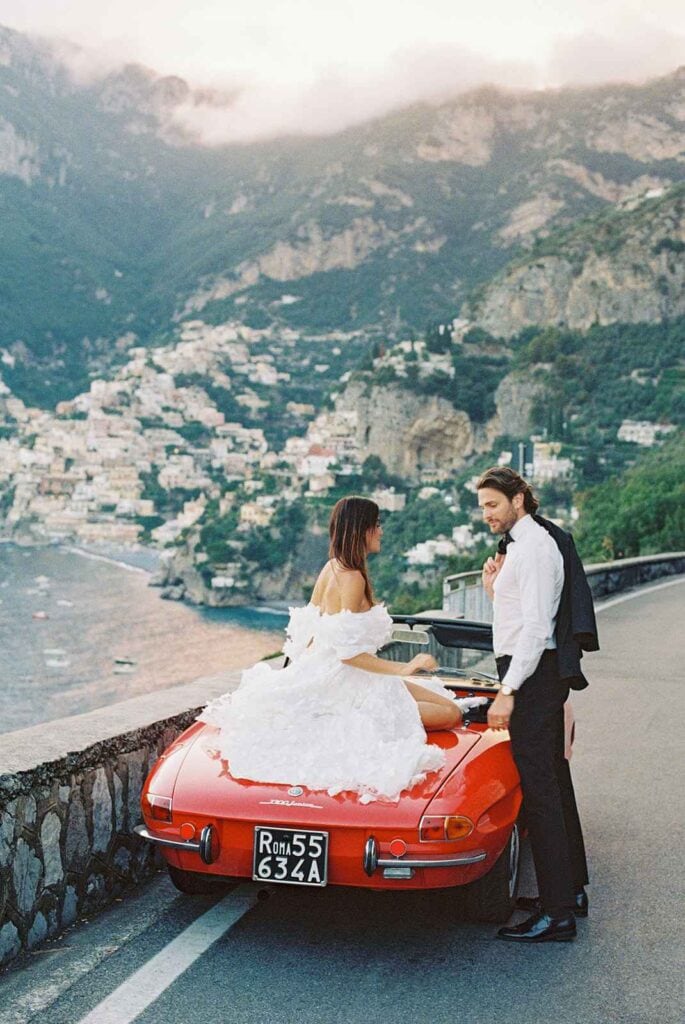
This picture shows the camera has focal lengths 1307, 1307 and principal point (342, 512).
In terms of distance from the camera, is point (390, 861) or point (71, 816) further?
point (71, 816)

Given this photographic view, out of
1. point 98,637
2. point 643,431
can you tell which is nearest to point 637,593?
point 98,637

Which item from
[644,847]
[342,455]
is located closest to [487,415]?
[342,455]

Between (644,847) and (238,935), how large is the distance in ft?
7.42

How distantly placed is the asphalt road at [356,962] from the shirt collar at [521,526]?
4.72 ft

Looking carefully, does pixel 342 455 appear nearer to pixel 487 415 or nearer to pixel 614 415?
pixel 487 415

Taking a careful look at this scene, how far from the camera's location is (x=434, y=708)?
200 inches

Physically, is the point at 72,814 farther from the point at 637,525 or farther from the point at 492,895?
the point at 637,525

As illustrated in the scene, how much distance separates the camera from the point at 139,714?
5.73m

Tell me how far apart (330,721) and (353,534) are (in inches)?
29.7

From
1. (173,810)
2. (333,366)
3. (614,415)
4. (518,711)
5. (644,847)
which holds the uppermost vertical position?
(333,366)

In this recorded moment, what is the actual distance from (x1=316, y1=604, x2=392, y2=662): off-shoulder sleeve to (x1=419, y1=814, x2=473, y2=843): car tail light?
0.75 metres

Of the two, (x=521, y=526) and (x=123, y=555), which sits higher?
(x=521, y=526)

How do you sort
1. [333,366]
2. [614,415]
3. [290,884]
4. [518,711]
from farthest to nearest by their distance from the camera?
[333,366]
[614,415]
[518,711]
[290,884]

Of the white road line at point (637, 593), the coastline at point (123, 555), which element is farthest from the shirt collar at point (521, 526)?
the coastline at point (123, 555)
